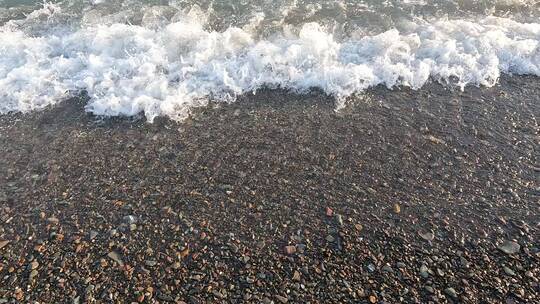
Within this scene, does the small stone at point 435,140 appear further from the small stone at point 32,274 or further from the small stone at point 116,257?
the small stone at point 32,274

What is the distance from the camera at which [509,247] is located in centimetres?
620

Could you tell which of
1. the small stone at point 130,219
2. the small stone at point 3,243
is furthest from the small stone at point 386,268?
the small stone at point 3,243

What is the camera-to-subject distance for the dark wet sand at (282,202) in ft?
19.1

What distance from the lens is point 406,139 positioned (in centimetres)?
810

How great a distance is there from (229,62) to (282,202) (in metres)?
4.66

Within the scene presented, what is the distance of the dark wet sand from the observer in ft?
19.1

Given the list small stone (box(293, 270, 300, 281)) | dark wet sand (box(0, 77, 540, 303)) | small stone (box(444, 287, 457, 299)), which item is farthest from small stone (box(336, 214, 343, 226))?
small stone (box(444, 287, 457, 299))

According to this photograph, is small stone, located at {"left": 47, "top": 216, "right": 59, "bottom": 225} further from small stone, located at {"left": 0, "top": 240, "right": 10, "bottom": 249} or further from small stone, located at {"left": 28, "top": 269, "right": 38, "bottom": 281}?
small stone, located at {"left": 28, "top": 269, "right": 38, "bottom": 281}

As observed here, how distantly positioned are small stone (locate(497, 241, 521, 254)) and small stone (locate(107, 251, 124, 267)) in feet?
17.6

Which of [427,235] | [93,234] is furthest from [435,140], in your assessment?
[93,234]

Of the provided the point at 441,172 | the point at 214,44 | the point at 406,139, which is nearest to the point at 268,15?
the point at 214,44

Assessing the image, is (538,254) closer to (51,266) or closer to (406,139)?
(406,139)

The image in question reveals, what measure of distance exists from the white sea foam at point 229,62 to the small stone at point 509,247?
4.27 m

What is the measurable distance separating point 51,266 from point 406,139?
245 inches
